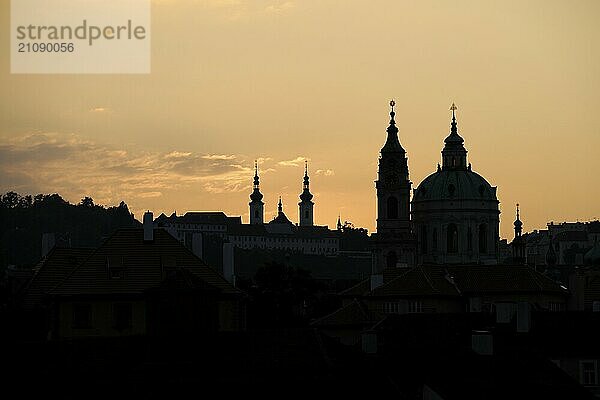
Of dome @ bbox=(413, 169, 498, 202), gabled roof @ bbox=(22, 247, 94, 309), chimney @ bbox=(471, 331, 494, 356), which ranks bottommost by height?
chimney @ bbox=(471, 331, 494, 356)

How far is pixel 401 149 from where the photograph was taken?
174250mm

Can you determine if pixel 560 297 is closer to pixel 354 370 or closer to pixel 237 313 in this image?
pixel 237 313

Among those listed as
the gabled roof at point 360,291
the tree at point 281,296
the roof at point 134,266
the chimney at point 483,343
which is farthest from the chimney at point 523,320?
the gabled roof at point 360,291

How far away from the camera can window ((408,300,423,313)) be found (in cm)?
9925

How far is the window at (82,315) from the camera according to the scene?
190 ft

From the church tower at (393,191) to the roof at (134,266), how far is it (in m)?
110

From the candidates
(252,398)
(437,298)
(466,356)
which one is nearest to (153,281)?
(466,356)

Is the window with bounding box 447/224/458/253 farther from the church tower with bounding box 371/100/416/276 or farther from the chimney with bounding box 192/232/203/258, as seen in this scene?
the chimney with bounding box 192/232/203/258

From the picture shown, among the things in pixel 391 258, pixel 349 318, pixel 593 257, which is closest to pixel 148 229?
pixel 349 318

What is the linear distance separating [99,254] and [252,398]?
2211 cm

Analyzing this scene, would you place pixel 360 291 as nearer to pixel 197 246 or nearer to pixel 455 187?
pixel 197 246

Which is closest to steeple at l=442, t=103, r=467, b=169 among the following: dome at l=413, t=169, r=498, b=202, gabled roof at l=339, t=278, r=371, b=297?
dome at l=413, t=169, r=498, b=202

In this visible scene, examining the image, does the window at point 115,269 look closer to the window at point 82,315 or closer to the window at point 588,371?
the window at point 82,315

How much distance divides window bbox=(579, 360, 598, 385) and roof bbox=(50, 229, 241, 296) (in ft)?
47.3
